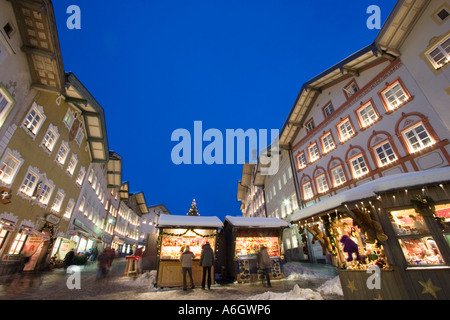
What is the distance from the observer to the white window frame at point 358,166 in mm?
15768

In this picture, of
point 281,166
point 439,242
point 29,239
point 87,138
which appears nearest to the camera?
point 439,242

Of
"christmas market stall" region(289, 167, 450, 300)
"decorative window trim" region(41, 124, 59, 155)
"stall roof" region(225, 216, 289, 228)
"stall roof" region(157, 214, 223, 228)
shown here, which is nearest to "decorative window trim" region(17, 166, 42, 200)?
"decorative window trim" region(41, 124, 59, 155)

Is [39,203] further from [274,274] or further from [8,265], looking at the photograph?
[274,274]

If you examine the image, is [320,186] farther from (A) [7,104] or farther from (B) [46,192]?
(A) [7,104]

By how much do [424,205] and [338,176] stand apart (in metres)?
12.5

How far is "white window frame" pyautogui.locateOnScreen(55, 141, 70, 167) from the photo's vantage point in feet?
57.8

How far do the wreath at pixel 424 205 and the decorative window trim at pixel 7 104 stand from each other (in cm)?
1946

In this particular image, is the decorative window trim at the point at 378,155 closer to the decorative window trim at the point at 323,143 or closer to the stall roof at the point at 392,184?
the decorative window trim at the point at 323,143

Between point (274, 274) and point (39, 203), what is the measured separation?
17.7m

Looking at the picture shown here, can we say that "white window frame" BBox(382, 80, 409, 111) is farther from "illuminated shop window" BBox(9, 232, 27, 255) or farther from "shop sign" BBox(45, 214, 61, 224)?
"shop sign" BBox(45, 214, 61, 224)

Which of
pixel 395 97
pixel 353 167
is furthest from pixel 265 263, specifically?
pixel 395 97

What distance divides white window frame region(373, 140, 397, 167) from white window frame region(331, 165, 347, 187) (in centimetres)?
306

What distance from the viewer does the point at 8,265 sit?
41.3ft
